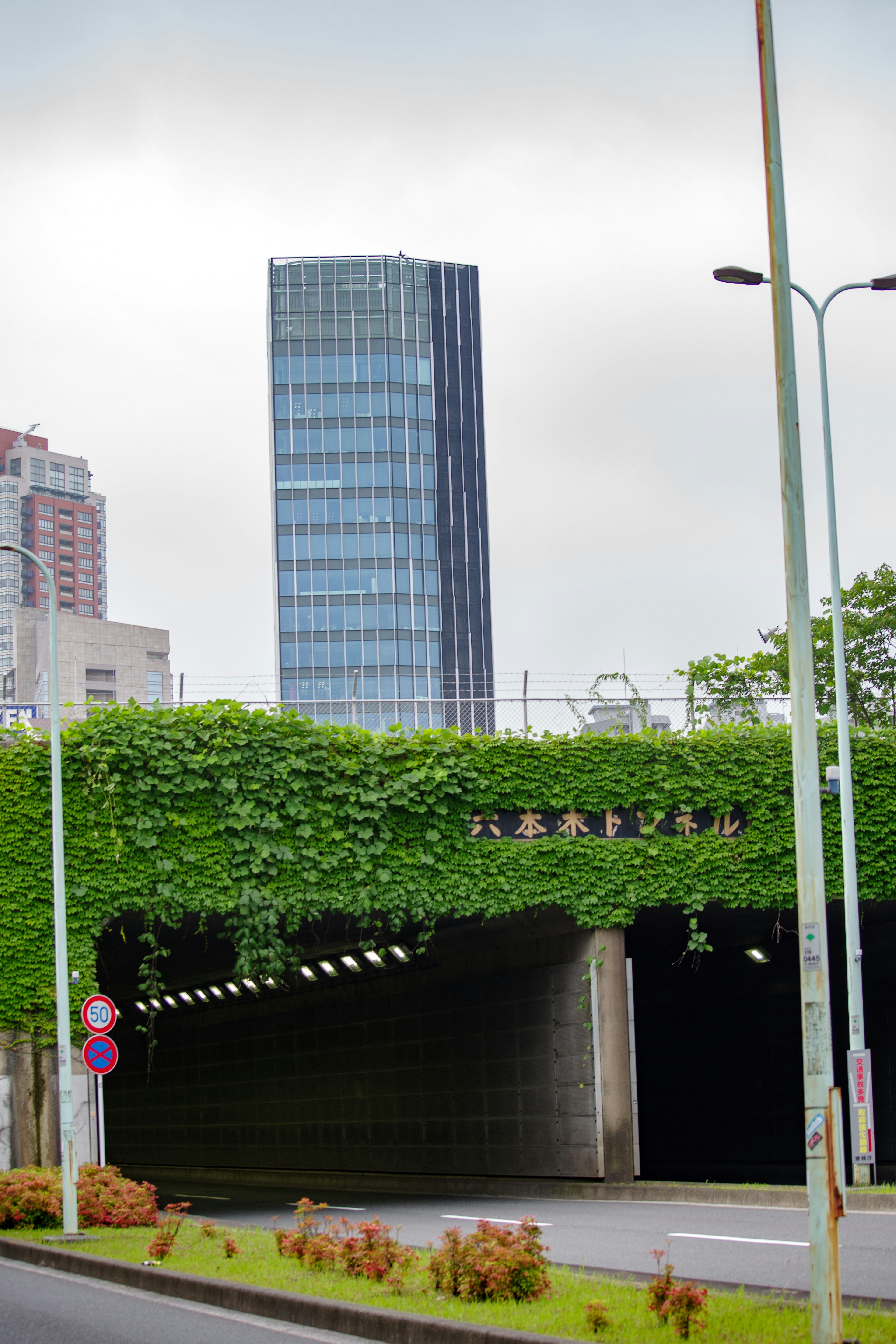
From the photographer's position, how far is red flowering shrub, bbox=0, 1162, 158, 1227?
1802cm

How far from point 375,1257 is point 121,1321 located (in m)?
2.06

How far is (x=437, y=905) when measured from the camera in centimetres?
2405

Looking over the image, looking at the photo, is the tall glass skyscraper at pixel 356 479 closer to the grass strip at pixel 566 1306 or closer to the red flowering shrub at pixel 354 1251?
the red flowering shrub at pixel 354 1251

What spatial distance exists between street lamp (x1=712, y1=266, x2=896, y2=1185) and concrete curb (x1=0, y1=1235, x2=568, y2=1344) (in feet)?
37.6

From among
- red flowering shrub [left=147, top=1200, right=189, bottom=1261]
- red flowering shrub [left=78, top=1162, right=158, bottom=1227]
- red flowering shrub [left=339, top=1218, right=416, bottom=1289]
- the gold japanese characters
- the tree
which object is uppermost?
the tree

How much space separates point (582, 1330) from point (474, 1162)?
20697 mm

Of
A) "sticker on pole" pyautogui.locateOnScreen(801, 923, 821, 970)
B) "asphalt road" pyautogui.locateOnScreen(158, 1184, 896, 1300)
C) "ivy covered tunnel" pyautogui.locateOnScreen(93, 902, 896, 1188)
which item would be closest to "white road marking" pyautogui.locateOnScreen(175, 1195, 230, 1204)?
"asphalt road" pyautogui.locateOnScreen(158, 1184, 896, 1300)

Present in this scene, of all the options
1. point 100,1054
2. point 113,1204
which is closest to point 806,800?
point 100,1054

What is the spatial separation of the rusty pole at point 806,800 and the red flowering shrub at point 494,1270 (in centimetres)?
215

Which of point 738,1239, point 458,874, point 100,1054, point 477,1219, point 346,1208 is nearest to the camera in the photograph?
point 738,1239

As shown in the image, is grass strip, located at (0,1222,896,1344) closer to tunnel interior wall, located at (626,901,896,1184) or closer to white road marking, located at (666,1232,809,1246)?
white road marking, located at (666,1232,809,1246)

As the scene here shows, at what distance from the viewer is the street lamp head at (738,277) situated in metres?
16.9

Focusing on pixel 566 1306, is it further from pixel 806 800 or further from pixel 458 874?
pixel 458 874

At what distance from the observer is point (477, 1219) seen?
20.0m
